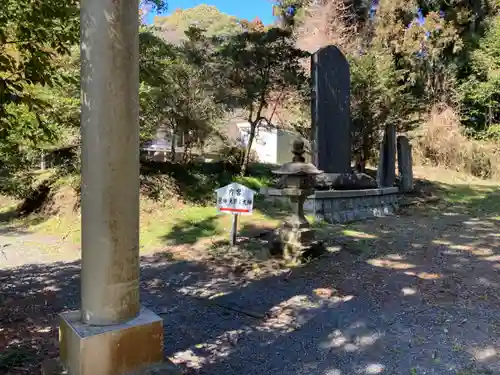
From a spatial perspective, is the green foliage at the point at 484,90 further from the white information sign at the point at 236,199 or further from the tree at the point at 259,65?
the white information sign at the point at 236,199

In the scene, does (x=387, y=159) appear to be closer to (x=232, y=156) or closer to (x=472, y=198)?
(x=472, y=198)

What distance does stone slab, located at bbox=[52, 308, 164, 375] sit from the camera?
1.57 meters

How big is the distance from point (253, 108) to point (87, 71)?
28.7 feet

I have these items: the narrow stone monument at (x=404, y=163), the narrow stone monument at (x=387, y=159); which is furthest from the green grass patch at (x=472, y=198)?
the narrow stone monument at (x=387, y=159)

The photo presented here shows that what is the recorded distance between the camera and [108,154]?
5.22 ft

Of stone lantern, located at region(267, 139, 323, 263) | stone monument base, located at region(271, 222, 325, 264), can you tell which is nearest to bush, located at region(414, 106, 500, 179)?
stone lantern, located at region(267, 139, 323, 263)

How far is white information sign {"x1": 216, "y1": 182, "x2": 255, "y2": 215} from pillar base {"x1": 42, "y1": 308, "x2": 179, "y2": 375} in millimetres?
3837

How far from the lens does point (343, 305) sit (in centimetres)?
371

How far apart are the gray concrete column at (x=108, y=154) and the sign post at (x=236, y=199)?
3.92 m

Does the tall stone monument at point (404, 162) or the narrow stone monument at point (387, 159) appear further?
the tall stone monument at point (404, 162)

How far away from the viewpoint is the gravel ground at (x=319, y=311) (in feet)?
8.96

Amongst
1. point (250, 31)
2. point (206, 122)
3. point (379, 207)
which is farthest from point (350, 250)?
point (250, 31)

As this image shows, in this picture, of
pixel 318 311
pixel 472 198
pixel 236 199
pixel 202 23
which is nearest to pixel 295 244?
pixel 236 199

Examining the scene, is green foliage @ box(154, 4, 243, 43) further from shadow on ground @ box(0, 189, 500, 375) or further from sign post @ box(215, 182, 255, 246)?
shadow on ground @ box(0, 189, 500, 375)
